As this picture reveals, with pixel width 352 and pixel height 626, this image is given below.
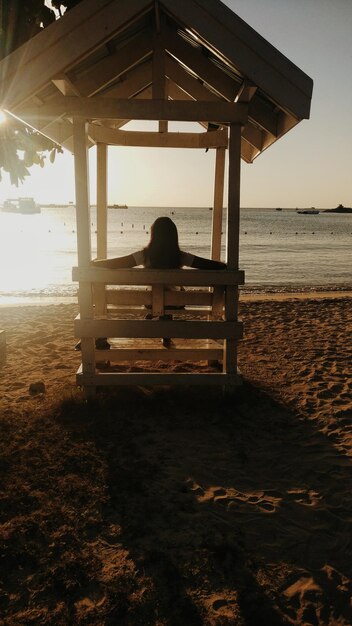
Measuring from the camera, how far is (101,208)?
7.62 metres

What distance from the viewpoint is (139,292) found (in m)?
6.07

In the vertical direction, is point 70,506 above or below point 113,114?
below

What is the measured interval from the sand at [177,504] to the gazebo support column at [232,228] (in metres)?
0.64

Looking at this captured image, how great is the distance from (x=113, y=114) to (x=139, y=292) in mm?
2177

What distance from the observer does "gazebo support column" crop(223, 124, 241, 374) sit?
17.3 ft

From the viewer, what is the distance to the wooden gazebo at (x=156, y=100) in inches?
181

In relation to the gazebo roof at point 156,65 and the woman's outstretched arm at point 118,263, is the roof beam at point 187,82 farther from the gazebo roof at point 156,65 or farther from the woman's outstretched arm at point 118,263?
the woman's outstretched arm at point 118,263

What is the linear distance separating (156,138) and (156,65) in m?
1.65

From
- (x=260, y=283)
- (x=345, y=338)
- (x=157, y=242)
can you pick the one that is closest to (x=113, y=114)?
(x=157, y=242)

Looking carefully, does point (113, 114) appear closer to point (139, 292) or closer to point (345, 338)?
point (139, 292)

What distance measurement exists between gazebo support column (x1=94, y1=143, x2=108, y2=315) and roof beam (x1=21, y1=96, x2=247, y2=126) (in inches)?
84.1

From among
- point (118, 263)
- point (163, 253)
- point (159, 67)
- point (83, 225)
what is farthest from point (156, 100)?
point (118, 263)

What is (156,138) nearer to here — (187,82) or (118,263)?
(187,82)

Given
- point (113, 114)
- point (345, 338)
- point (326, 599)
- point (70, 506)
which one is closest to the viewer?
point (326, 599)
